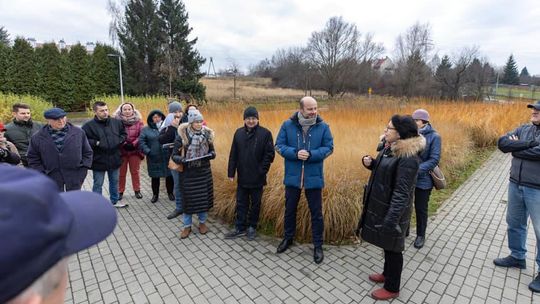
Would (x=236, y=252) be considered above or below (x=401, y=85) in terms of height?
below

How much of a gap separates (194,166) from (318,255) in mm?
2121

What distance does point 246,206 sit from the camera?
448 centimetres

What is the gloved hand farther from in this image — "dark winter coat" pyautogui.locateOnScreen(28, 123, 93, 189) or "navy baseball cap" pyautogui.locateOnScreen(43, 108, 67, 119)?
"navy baseball cap" pyautogui.locateOnScreen(43, 108, 67, 119)

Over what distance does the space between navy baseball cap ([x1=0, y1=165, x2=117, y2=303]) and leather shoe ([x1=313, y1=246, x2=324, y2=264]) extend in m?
3.36

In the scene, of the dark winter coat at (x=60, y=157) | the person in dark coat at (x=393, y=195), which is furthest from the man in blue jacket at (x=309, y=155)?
the dark winter coat at (x=60, y=157)

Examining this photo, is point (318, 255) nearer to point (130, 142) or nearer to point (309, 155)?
point (309, 155)

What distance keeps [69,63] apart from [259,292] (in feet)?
92.7

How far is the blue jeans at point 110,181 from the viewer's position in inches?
207

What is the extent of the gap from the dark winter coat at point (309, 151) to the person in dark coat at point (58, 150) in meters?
2.96

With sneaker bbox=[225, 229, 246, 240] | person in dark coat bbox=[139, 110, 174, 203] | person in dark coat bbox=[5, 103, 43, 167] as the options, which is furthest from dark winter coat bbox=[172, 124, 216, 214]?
person in dark coat bbox=[5, 103, 43, 167]

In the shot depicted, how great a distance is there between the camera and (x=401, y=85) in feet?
113

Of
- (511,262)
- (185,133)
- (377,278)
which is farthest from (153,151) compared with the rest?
(511,262)

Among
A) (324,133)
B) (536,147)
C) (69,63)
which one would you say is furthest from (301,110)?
(69,63)

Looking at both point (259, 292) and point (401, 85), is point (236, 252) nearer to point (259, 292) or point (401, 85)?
point (259, 292)
